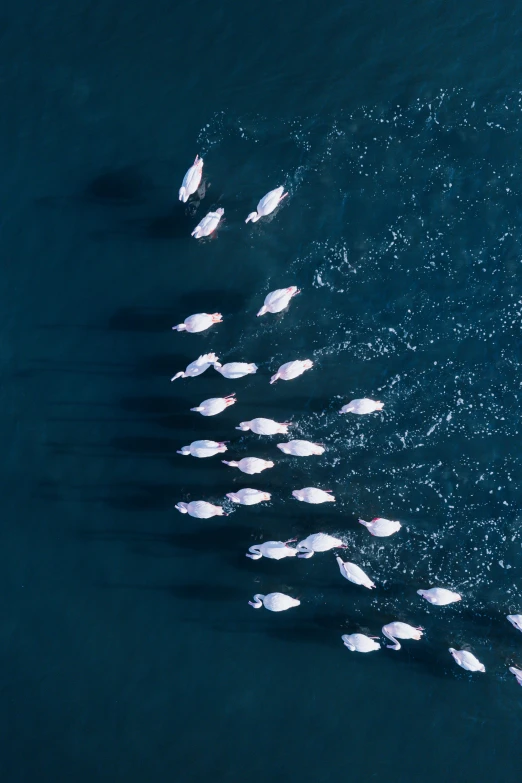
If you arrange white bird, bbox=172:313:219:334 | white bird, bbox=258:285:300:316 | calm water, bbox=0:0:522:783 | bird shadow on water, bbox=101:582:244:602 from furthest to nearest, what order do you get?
bird shadow on water, bbox=101:582:244:602, calm water, bbox=0:0:522:783, white bird, bbox=172:313:219:334, white bird, bbox=258:285:300:316

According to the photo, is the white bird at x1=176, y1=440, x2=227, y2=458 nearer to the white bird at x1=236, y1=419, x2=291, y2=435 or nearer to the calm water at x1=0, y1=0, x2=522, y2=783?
the calm water at x1=0, y1=0, x2=522, y2=783

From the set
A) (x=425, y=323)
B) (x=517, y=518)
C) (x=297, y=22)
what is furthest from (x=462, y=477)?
(x=297, y=22)

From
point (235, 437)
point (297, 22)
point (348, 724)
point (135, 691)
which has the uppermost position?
point (297, 22)

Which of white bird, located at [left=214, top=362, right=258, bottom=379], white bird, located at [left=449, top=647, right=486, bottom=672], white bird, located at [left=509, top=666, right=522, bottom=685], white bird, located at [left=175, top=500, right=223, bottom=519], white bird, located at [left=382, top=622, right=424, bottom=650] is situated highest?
white bird, located at [left=214, top=362, right=258, bottom=379]

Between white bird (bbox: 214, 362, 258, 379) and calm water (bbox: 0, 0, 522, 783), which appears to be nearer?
white bird (bbox: 214, 362, 258, 379)

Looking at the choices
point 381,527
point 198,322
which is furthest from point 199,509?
point 198,322

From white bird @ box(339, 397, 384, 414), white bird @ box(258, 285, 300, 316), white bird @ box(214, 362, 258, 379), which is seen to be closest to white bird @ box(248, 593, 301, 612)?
white bird @ box(339, 397, 384, 414)

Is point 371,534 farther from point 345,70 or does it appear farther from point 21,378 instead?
point 345,70
